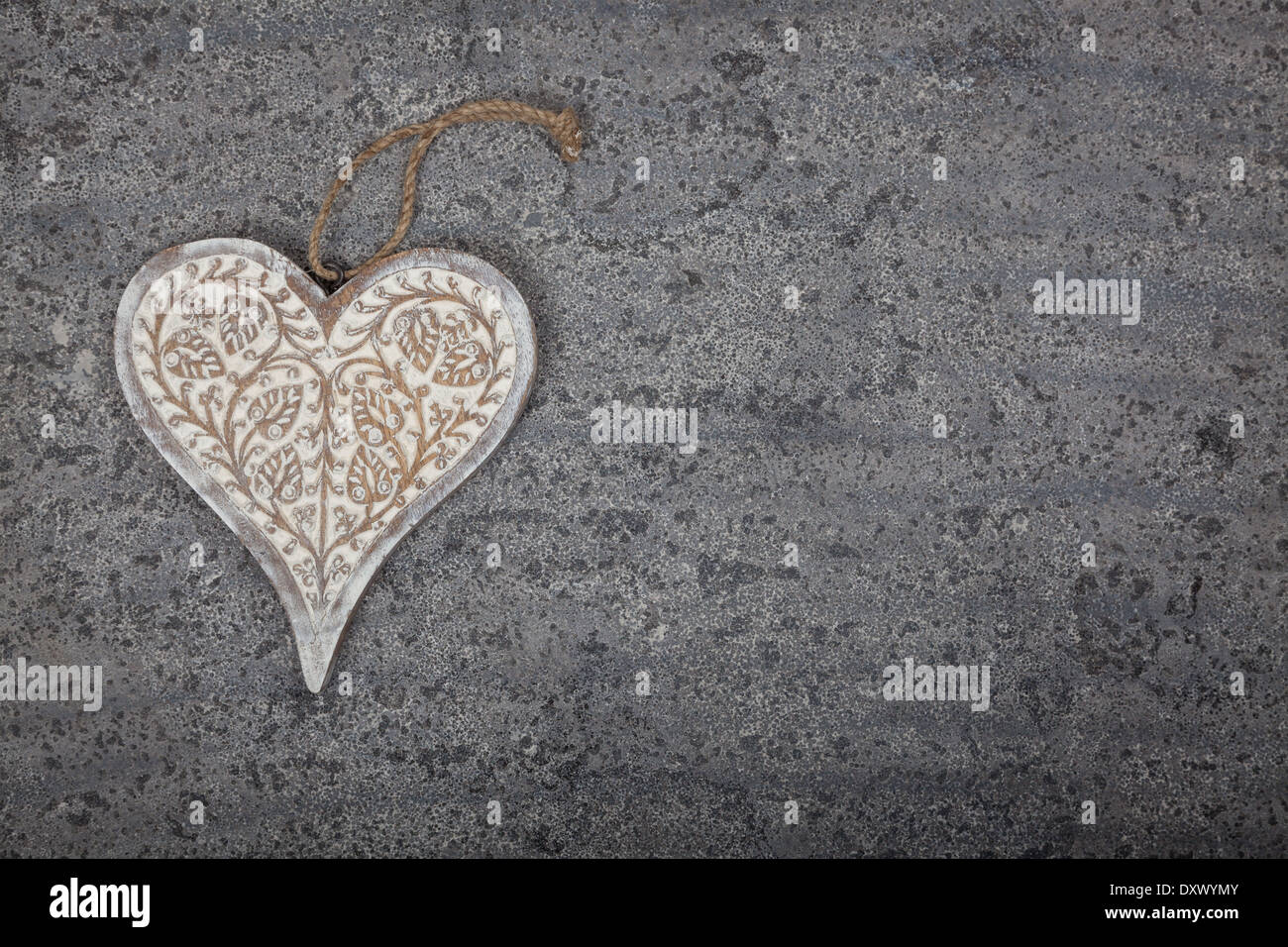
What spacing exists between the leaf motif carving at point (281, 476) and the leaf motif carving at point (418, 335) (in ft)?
0.70

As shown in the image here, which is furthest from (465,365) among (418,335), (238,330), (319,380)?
(238,330)

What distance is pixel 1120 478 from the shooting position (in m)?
1.28

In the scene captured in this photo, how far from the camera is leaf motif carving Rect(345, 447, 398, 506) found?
123 cm

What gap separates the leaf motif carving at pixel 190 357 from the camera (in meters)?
1.23

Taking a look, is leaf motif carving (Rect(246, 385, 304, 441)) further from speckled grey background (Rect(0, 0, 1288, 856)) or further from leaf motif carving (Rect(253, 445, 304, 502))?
speckled grey background (Rect(0, 0, 1288, 856))

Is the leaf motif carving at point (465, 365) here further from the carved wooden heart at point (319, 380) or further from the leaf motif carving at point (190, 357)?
the leaf motif carving at point (190, 357)

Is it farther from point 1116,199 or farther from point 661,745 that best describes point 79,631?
point 1116,199

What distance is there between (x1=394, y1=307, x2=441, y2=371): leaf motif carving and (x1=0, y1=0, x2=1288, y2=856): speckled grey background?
124 millimetres

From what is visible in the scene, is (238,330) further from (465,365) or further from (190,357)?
(465,365)

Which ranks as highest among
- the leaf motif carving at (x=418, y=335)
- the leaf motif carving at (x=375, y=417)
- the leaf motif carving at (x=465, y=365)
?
the leaf motif carving at (x=418, y=335)

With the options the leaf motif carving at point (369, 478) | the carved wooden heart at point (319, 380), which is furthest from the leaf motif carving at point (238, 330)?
the leaf motif carving at point (369, 478)

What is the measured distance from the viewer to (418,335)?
123 centimetres

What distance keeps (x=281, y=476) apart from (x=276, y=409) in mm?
94

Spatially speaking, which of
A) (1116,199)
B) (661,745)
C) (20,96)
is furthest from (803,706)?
(20,96)
